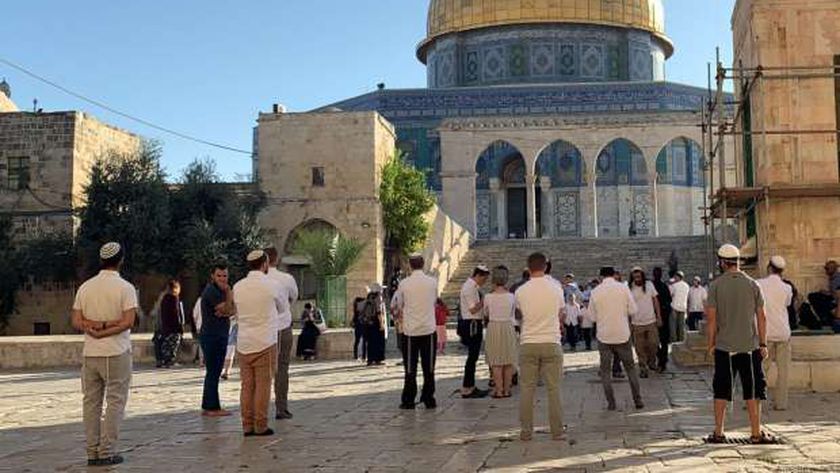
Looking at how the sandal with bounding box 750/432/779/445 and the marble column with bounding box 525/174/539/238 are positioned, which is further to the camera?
the marble column with bounding box 525/174/539/238

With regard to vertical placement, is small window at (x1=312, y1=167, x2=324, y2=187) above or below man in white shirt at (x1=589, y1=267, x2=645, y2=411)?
above

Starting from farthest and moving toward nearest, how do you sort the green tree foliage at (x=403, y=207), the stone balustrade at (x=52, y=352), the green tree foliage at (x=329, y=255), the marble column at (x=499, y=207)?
1. the marble column at (x=499, y=207)
2. the green tree foliage at (x=403, y=207)
3. the green tree foliage at (x=329, y=255)
4. the stone balustrade at (x=52, y=352)

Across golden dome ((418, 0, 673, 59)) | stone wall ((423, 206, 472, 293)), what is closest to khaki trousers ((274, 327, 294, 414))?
stone wall ((423, 206, 472, 293))

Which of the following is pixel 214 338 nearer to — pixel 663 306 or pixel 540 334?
pixel 540 334

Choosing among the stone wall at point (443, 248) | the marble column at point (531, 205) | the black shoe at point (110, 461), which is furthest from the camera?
the marble column at point (531, 205)

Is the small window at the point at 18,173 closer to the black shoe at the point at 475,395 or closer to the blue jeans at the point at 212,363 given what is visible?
the blue jeans at the point at 212,363

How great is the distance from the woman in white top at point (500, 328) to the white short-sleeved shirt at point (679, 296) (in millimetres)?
6063

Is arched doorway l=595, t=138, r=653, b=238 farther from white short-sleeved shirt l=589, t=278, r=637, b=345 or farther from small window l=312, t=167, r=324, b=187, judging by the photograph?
white short-sleeved shirt l=589, t=278, r=637, b=345

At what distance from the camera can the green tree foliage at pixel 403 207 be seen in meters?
26.2

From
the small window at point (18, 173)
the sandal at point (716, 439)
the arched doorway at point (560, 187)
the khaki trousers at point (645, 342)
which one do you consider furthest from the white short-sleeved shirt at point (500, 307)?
the arched doorway at point (560, 187)

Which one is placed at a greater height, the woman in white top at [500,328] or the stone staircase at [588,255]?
the stone staircase at [588,255]

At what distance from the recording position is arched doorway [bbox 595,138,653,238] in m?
39.1

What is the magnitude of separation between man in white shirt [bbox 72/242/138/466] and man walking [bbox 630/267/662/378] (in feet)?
20.1

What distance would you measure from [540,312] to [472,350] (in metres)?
2.92
